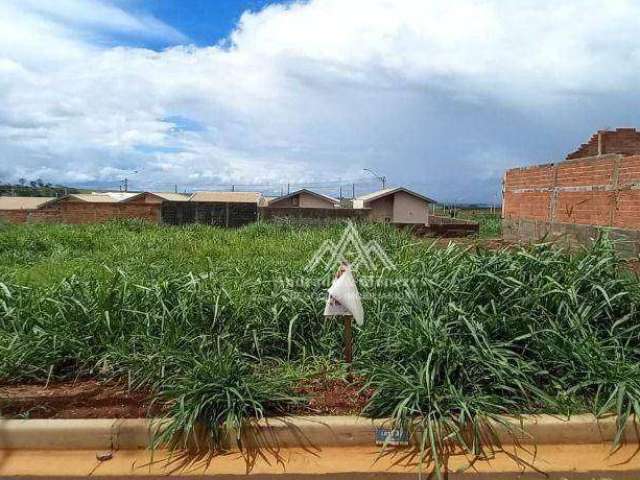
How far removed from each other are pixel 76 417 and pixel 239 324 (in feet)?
4.64

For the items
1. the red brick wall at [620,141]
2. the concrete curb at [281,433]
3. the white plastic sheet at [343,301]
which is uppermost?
the red brick wall at [620,141]

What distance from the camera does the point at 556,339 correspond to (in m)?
3.93

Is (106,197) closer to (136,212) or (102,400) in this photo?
(136,212)

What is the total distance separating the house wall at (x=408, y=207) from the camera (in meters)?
38.5

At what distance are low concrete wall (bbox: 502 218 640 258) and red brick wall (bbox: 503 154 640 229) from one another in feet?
0.44

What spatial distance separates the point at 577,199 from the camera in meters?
11.0

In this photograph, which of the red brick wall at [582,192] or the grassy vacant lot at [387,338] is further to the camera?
the red brick wall at [582,192]

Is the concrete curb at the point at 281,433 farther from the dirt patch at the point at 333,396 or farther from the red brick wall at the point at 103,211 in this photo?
the red brick wall at the point at 103,211

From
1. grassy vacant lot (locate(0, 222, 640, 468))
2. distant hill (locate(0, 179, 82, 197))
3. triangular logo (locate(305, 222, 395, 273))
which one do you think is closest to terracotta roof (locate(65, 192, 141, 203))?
distant hill (locate(0, 179, 82, 197))

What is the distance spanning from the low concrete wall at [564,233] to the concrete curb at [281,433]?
4.06m

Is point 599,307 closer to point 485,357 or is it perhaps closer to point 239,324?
point 485,357

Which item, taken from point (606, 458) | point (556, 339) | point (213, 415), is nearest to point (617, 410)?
point (606, 458)

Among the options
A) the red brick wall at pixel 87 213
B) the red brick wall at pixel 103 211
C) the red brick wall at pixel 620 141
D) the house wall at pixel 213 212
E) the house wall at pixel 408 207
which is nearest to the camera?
the red brick wall at pixel 620 141

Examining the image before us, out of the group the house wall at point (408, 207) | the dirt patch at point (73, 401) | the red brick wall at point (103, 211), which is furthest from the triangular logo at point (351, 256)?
the house wall at point (408, 207)
